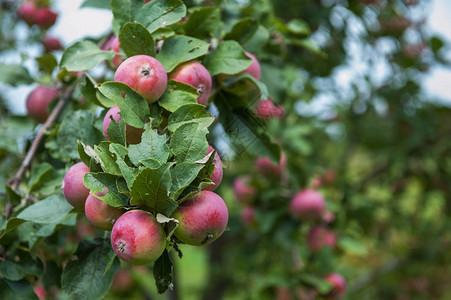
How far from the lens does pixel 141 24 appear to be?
665 millimetres

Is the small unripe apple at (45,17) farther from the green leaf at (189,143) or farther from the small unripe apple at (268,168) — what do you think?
the green leaf at (189,143)

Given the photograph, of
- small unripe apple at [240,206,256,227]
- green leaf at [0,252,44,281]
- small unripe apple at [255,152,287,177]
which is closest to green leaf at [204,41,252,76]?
green leaf at [0,252,44,281]

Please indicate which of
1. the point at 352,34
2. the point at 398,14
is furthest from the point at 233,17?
the point at 398,14

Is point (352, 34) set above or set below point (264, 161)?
above

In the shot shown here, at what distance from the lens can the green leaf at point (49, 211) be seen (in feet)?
2.20

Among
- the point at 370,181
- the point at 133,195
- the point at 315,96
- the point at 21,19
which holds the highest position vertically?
the point at 133,195

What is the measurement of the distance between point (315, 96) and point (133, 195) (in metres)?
1.51

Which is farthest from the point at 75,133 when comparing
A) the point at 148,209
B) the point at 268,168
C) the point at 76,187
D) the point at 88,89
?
the point at 268,168

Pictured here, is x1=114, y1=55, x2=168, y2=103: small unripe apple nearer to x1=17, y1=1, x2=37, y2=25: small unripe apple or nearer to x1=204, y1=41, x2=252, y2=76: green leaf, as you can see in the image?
x1=204, y1=41, x2=252, y2=76: green leaf

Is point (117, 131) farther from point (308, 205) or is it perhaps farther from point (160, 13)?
point (308, 205)

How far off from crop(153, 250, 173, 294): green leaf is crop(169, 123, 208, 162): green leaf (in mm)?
138

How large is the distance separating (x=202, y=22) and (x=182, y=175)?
0.33 meters

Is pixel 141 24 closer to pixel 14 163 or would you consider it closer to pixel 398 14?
pixel 14 163

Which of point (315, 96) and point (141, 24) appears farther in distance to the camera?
point (315, 96)
